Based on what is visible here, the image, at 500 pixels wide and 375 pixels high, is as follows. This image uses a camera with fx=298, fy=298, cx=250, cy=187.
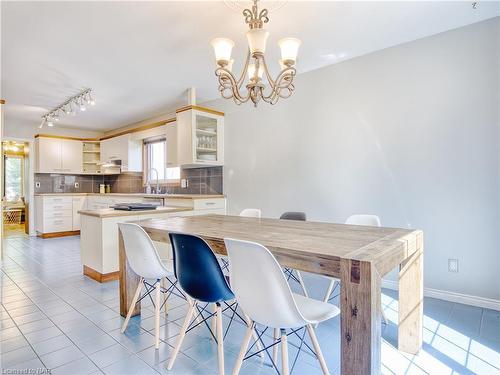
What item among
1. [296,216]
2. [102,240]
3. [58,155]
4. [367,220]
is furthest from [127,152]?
[367,220]

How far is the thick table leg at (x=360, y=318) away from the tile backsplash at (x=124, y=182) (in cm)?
358

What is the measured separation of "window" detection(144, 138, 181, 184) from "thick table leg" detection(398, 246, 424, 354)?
4.25 metres

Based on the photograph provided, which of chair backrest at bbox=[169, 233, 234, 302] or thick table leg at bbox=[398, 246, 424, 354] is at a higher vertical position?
chair backrest at bbox=[169, 233, 234, 302]

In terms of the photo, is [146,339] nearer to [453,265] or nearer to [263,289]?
[263,289]

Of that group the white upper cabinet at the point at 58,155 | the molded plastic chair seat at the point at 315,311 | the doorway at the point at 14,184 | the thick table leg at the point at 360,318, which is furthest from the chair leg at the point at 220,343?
the doorway at the point at 14,184

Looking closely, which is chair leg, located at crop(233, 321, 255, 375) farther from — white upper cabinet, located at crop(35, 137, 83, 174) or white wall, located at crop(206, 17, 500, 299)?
white upper cabinet, located at crop(35, 137, 83, 174)

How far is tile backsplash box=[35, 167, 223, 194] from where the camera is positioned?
479 cm

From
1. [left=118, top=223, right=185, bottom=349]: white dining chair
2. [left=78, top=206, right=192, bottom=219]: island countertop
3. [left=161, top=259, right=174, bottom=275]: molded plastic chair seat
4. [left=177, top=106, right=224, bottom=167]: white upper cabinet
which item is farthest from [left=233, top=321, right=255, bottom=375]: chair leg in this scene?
[left=177, top=106, right=224, bottom=167]: white upper cabinet

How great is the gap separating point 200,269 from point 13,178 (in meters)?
9.77

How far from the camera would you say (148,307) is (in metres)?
2.55

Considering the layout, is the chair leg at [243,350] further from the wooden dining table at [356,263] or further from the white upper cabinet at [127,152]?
the white upper cabinet at [127,152]

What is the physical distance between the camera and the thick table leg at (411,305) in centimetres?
182

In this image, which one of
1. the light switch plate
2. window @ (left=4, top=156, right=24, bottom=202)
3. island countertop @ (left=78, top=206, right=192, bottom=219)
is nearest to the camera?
the light switch plate

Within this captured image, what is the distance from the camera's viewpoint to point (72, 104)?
4.70m
